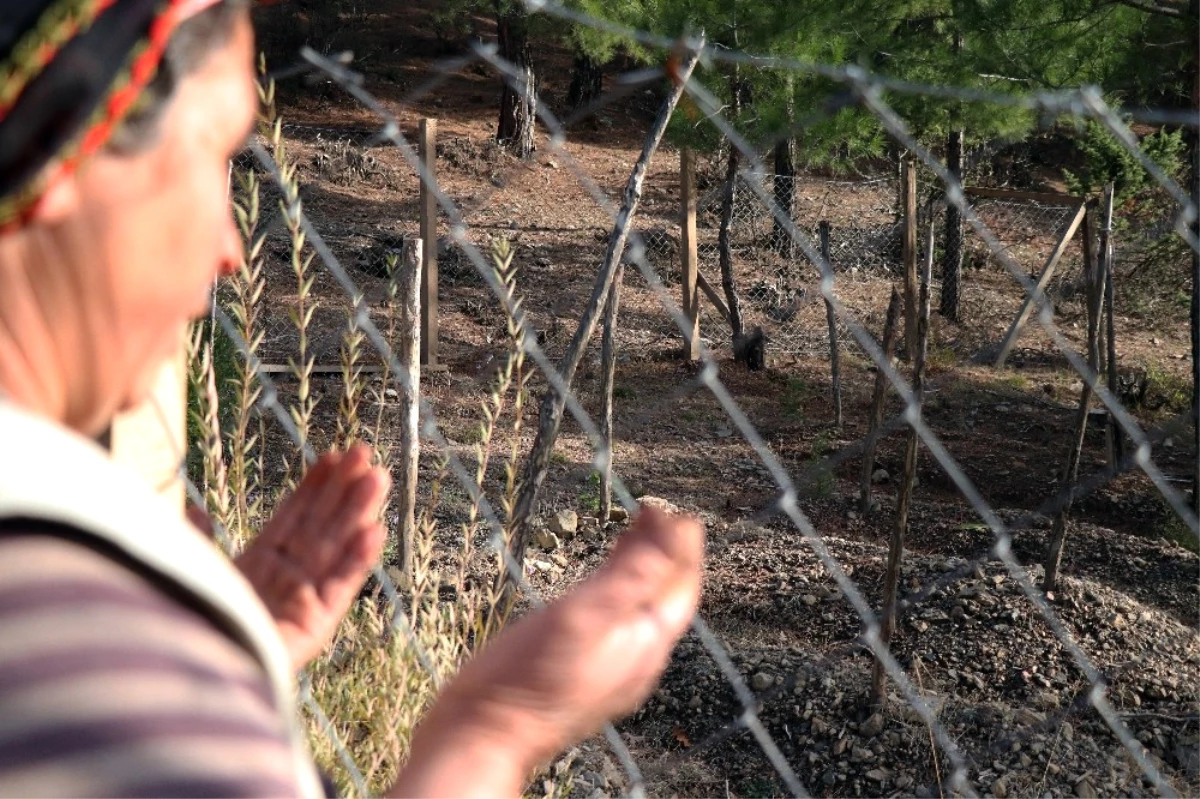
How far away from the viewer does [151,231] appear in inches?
21.3

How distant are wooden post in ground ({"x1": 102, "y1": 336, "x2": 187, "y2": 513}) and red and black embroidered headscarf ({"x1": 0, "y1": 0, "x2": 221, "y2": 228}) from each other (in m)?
0.75

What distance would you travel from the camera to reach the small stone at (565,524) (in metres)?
5.38

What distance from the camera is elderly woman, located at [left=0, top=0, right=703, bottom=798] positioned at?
1.51 feet

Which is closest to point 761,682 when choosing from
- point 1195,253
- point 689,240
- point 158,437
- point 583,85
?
point 158,437

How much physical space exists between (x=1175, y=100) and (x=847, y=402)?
21.6 feet

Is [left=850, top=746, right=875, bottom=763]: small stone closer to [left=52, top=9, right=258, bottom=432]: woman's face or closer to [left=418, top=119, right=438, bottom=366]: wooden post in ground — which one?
[left=52, top=9, right=258, bottom=432]: woman's face

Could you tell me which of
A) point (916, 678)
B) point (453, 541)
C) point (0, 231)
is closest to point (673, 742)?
point (916, 678)

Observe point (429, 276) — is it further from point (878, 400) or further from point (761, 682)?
point (761, 682)

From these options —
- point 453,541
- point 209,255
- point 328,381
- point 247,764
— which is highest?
point 209,255

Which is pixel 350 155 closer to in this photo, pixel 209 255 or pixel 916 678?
pixel 916 678

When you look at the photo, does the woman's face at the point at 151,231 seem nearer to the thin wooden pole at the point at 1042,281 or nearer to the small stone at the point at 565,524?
the small stone at the point at 565,524

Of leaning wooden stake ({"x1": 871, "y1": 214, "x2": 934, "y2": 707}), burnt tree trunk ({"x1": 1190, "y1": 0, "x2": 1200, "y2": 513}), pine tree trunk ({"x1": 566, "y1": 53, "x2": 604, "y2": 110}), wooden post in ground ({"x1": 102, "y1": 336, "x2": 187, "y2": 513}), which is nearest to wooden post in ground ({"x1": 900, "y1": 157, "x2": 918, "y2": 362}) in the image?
leaning wooden stake ({"x1": 871, "y1": 214, "x2": 934, "y2": 707})

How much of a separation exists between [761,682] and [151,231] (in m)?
3.59

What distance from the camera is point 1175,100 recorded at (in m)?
12.4
